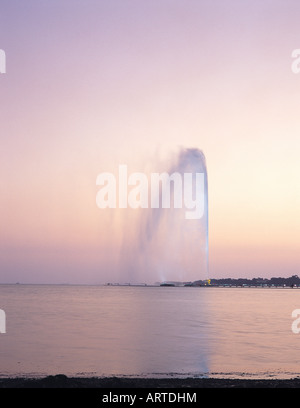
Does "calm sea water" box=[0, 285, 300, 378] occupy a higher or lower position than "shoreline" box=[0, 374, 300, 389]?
lower

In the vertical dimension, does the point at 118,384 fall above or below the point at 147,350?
above

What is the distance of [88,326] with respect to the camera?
52.5m

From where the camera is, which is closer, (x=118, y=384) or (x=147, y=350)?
(x=118, y=384)

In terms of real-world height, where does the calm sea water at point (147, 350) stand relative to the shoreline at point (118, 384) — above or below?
below

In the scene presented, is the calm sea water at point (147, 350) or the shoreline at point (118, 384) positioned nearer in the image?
the shoreline at point (118, 384)

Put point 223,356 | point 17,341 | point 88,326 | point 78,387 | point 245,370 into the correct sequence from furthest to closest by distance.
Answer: point 88,326 < point 17,341 < point 223,356 < point 245,370 < point 78,387

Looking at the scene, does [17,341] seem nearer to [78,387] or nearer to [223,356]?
[223,356]

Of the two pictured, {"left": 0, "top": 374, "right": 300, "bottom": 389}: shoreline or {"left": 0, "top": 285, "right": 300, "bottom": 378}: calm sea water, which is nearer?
{"left": 0, "top": 374, "right": 300, "bottom": 389}: shoreline
